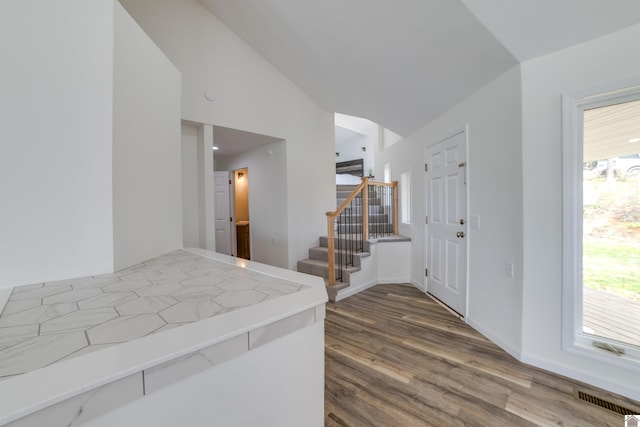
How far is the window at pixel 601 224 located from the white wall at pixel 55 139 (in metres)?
3.02

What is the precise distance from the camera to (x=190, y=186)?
139 inches

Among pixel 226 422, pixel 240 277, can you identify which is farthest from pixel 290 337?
pixel 240 277

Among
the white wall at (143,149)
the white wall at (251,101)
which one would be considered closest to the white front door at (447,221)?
the white wall at (251,101)

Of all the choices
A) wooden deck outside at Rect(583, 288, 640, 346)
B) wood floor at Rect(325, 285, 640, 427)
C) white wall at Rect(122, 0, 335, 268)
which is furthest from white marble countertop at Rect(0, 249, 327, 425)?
white wall at Rect(122, 0, 335, 268)

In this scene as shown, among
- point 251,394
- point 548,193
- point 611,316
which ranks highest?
point 548,193

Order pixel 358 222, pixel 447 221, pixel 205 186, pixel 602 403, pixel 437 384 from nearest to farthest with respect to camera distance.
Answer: pixel 602 403 → pixel 437 384 → pixel 447 221 → pixel 205 186 → pixel 358 222

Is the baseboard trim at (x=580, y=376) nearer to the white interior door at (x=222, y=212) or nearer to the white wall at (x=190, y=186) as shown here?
the white wall at (x=190, y=186)

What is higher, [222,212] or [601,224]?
[222,212]

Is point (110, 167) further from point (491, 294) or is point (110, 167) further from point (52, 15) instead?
point (491, 294)

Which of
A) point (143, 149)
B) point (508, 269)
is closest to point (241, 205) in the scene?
point (143, 149)

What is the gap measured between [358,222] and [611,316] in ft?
11.6

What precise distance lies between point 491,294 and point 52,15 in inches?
142

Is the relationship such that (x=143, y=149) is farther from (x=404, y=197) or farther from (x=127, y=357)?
(x=404, y=197)

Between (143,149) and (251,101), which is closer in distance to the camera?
(143,149)
